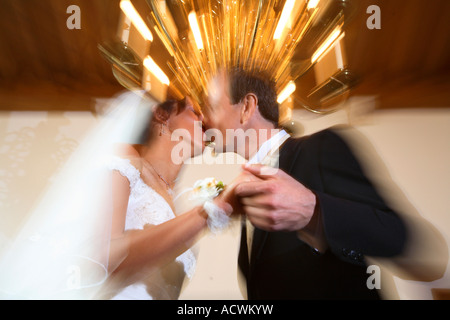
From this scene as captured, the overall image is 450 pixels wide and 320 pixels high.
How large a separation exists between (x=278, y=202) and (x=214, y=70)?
1.92 feet

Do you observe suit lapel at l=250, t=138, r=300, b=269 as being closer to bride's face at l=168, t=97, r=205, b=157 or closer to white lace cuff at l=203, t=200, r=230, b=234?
white lace cuff at l=203, t=200, r=230, b=234

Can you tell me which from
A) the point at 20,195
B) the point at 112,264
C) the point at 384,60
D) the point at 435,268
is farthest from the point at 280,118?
the point at 20,195

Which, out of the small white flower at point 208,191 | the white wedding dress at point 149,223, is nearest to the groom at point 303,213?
the small white flower at point 208,191

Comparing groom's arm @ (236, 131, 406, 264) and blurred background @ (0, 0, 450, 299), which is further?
blurred background @ (0, 0, 450, 299)

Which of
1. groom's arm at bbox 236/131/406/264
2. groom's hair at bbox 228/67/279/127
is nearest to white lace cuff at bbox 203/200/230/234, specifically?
groom's arm at bbox 236/131/406/264

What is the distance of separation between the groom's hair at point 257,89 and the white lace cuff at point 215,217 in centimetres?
34

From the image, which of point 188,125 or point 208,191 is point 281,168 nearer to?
point 208,191

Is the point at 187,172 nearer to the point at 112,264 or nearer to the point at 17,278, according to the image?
the point at 112,264

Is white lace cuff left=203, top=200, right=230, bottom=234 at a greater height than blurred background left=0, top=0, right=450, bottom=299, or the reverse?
blurred background left=0, top=0, right=450, bottom=299

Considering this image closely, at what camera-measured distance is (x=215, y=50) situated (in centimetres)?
87

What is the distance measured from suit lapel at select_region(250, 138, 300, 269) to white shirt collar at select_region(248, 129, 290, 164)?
0.05 metres

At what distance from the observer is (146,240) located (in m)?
0.77

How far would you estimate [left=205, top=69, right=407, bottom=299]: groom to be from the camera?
19.4 inches

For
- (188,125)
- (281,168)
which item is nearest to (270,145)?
(281,168)
